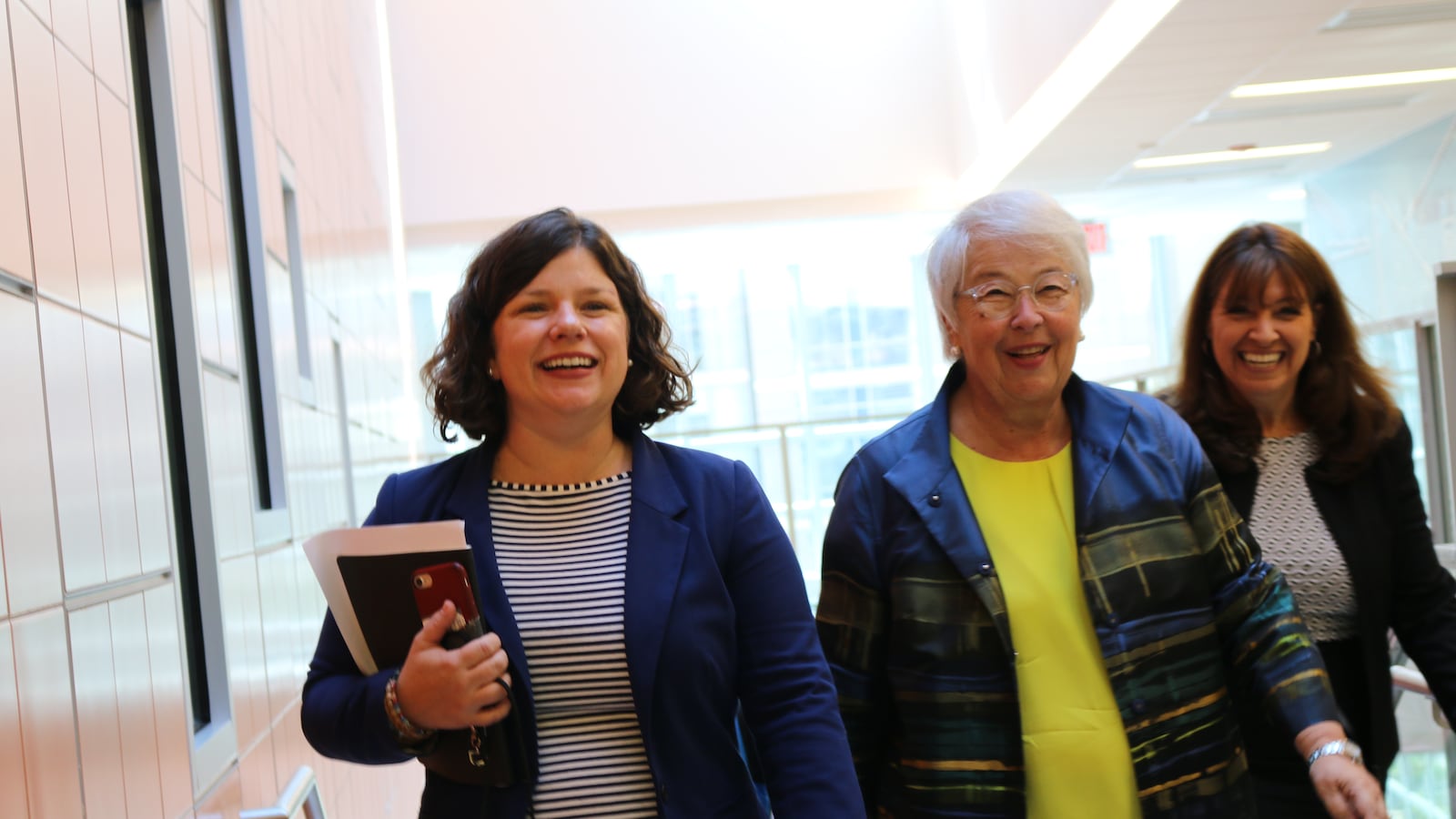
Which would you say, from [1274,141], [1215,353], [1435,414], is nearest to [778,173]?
[1274,141]

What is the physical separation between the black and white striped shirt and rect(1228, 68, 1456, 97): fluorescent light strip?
710 centimetres

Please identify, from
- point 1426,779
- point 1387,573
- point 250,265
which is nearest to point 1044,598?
point 1387,573

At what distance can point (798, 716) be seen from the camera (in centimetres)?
178

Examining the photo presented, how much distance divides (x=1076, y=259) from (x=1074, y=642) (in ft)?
2.11

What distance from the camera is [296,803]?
2375 mm

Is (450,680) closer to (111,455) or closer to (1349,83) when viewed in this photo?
(111,455)

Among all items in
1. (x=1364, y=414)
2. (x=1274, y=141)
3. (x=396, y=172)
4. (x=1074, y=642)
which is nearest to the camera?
(x=1074, y=642)

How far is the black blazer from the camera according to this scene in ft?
8.28

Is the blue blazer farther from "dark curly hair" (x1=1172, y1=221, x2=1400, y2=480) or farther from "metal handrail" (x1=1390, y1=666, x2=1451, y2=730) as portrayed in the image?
"metal handrail" (x1=1390, y1=666, x2=1451, y2=730)

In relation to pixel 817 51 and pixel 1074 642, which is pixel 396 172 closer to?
pixel 817 51

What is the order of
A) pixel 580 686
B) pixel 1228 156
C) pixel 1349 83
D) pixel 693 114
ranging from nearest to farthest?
pixel 580 686, pixel 1349 83, pixel 1228 156, pixel 693 114

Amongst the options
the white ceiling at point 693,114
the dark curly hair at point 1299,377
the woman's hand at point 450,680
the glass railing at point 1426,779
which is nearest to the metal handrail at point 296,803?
the woman's hand at point 450,680

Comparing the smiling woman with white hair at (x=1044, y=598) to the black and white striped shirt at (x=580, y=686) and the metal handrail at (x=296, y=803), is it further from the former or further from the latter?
the metal handrail at (x=296, y=803)

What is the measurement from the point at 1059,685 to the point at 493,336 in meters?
1.04
